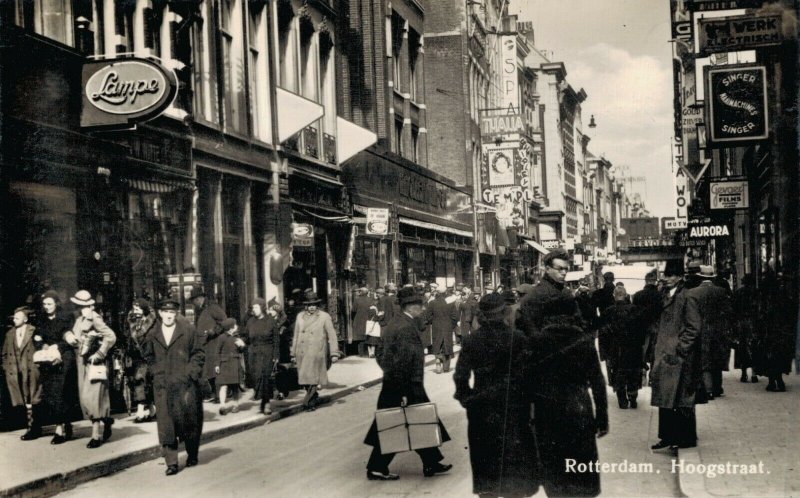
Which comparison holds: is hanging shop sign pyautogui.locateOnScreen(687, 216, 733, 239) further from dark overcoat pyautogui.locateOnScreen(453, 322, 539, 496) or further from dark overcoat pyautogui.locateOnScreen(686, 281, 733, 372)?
dark overcoat pyautogui.locateOnScreen(453, 322, 539, 496)

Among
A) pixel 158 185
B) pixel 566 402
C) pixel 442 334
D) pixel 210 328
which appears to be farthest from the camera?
pixel 442 334

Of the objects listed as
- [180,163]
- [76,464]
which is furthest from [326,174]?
[76,464]

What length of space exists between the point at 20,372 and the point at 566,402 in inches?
319

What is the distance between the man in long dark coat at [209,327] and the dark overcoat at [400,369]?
5313 millimetres

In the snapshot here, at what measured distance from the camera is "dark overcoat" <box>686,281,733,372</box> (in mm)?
8914

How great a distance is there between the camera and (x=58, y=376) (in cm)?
1170

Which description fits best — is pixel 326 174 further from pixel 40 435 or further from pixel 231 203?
pixel 40 435

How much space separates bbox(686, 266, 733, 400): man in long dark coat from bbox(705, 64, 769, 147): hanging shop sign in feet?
20.6

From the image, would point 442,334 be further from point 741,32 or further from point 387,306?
point 741,32

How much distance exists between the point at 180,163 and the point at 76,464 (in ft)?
27.3

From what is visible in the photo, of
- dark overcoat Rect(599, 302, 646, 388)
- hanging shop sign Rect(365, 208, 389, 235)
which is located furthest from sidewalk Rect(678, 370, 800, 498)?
hanging shop sign Rect(365, 208, 389, 235)

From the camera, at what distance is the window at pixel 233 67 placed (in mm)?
20094

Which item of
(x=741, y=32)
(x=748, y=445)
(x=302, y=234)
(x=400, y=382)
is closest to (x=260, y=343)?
(x=400, y=382)

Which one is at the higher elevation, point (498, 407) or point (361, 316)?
point (498, 407)
